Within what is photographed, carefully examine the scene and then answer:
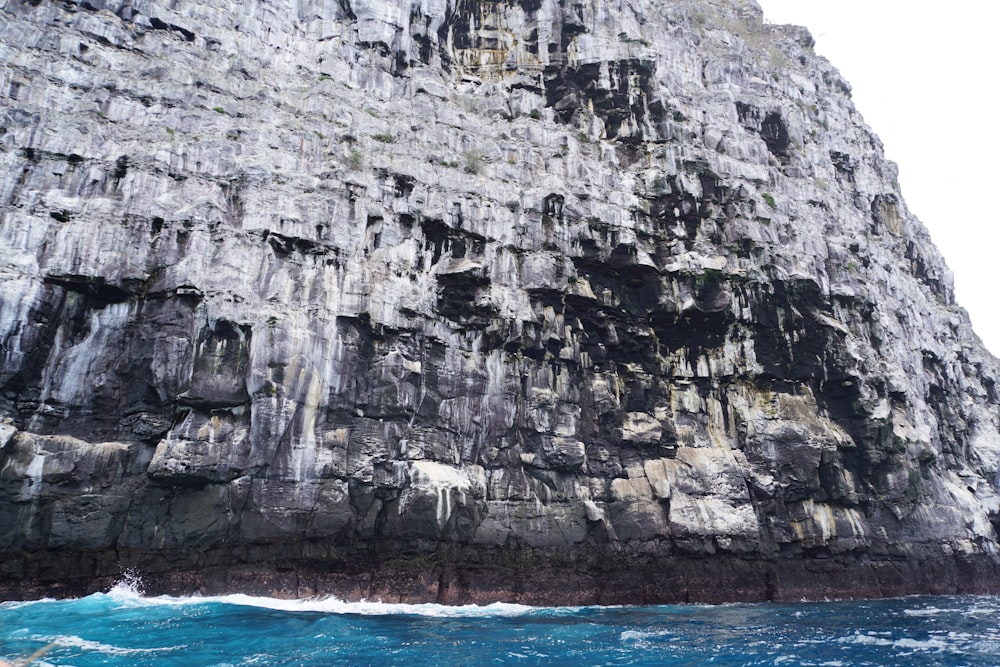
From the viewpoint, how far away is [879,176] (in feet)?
174

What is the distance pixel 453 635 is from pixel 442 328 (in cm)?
1384

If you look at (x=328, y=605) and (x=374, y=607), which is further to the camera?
(x=374, y=607)

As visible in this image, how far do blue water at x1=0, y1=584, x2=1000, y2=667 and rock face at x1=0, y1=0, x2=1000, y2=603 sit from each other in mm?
2113

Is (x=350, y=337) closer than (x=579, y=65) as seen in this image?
Yes

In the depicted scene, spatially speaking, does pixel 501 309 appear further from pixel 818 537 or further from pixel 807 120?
pixel 807 120

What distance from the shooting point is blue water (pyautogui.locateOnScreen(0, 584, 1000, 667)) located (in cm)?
1738

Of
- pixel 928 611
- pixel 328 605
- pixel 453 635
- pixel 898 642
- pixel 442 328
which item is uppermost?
pixel 442 328

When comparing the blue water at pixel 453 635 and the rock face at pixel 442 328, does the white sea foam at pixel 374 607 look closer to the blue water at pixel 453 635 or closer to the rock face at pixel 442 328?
the blue water at pixel 453 635

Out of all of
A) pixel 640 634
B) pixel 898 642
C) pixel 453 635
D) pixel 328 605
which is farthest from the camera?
pixel 328 605

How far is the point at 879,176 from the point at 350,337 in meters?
46.4

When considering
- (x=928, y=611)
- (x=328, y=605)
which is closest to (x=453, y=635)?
(x=328, y=605)

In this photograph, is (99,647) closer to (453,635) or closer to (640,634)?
(453,635)

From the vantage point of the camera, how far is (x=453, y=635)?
21016 mm

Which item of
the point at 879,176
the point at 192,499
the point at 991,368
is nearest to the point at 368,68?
the point at 192,499
